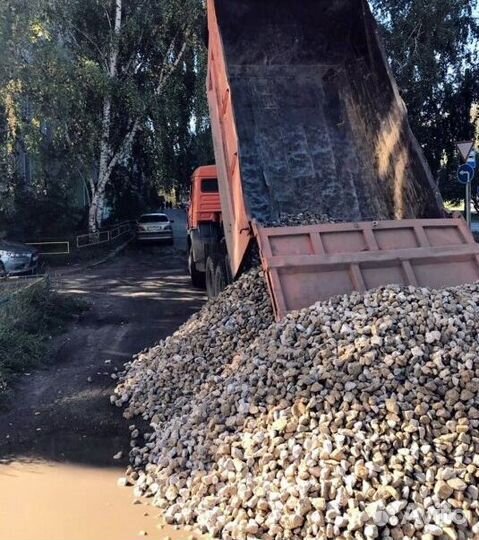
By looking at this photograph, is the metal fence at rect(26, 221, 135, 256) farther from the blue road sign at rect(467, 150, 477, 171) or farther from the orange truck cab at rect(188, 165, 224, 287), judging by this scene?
the blue road sign at rect(467, 150, 477, 171)

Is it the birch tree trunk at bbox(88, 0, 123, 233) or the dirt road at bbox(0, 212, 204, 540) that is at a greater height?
the birch tree trunk at bbox(88, 0, 123, 233)

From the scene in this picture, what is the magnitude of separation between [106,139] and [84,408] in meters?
15.2

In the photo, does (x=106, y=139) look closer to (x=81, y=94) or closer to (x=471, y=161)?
(x=81, y=94)

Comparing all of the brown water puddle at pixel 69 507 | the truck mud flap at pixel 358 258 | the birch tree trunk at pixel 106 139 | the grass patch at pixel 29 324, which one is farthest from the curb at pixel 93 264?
the brown water puddle at pixel 69 507

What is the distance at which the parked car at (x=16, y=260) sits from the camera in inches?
574

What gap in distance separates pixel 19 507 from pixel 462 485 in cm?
278

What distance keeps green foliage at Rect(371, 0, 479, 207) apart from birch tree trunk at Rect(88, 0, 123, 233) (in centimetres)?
810

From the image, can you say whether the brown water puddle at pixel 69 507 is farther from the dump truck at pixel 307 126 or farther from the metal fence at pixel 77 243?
the metal fence at pixel 77 243

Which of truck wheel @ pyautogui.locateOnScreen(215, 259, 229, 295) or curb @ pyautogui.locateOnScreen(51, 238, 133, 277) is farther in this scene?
curb @ pyautogui.locateOnScreen(51, 238, 133, 277)

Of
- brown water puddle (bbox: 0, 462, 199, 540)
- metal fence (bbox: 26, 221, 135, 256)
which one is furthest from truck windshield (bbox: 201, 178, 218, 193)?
metal fence (bbox: 26, 221, 135, 256)

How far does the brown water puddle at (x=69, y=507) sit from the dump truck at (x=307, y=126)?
290 cm

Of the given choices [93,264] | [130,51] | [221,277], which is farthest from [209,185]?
[130,51]

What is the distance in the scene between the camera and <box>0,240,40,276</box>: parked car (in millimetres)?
14570

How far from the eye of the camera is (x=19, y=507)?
4.13 meters
